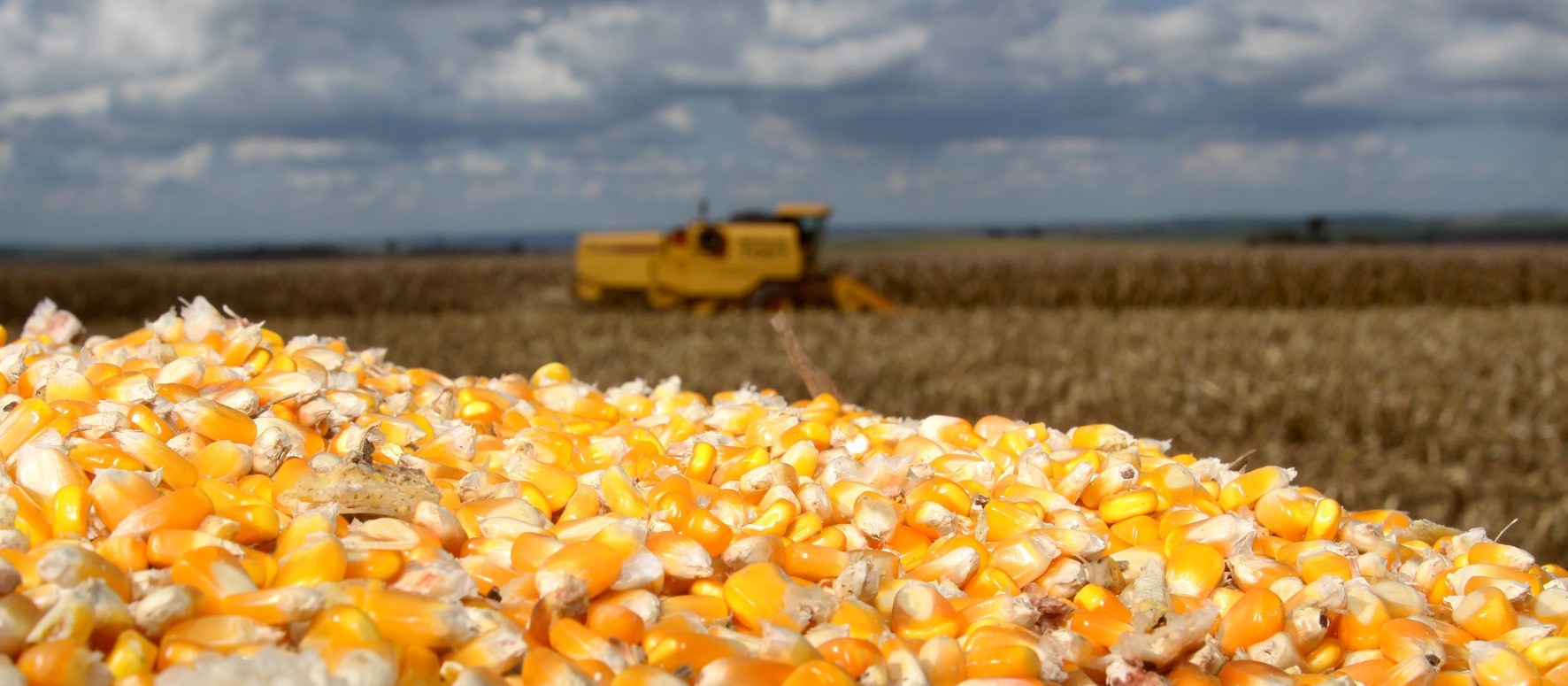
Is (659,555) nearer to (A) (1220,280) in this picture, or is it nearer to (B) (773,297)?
(B) (773,297)

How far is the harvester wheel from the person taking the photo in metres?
13.2

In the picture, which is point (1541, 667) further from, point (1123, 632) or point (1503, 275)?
point (1503, 275)

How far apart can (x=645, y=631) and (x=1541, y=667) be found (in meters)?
1.08

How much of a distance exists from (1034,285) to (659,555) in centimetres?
1995

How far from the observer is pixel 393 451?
1504 millimetres

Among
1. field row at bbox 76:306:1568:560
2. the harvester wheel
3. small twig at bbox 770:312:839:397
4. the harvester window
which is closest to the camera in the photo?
small twig at bbox 770:312:839:397

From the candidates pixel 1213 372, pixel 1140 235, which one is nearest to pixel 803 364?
pixel 1213 372

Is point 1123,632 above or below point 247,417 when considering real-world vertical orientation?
below

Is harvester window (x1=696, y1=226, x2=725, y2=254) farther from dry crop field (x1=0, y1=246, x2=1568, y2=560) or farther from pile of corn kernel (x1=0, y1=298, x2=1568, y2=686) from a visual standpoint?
pile of corn kernel (x1=0, y1=298, x2=1568, y2=686)

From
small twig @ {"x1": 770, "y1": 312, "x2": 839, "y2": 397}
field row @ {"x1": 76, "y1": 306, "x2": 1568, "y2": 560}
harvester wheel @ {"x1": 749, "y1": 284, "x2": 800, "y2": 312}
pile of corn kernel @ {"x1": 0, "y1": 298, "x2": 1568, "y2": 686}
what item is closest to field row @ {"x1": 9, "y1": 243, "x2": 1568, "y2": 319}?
harvester wheel @ {"x1": 749, "y1": 284, "x2": 800, "y2": 312}

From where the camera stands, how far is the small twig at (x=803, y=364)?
7.30ft

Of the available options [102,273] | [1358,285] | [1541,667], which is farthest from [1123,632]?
[102,273]

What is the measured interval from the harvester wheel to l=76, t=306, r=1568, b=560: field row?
2293 mm

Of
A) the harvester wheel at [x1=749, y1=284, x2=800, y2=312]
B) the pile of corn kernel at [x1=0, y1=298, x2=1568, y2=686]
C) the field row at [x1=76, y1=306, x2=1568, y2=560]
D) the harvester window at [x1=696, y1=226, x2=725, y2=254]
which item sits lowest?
the field row at [x1=76, y1=306, x2=1568, y2=560]
